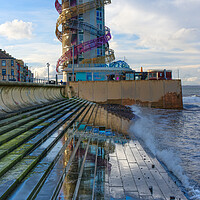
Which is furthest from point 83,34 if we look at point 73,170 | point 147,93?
point 73,170

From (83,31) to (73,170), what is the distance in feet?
163

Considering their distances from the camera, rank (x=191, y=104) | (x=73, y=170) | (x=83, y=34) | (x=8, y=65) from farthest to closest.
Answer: (x=8, y=65) → (x=83, y=34) → (x=191, y=104) → (x=73, y=170)

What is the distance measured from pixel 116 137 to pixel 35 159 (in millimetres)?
4825

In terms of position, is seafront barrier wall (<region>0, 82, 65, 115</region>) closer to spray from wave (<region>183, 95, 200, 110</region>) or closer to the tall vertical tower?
spray from wave (<region>183, 95, 200, 110</region>)

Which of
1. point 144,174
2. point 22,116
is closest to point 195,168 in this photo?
point 144,174

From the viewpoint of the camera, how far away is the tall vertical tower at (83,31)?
49.4 metres

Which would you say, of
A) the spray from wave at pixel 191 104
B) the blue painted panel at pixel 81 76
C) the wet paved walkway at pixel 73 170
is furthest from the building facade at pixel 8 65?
the wet paved walkway at pixel 73 170

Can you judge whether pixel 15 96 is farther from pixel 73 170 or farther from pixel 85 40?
pixel 85 40

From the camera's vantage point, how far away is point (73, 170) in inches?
209

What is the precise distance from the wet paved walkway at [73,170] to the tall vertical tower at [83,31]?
42.9 meters

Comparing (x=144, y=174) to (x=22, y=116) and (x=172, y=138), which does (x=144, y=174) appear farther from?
(x=172, y=138)

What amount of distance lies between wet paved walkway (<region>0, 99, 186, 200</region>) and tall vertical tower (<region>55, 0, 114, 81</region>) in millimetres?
42885

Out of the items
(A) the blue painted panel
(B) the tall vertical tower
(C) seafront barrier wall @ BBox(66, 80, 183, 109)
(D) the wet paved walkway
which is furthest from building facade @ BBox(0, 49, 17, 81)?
(D) the wet paved walkway

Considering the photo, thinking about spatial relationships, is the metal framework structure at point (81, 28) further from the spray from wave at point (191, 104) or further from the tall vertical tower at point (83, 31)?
the spray from wave at point (191, 104)
